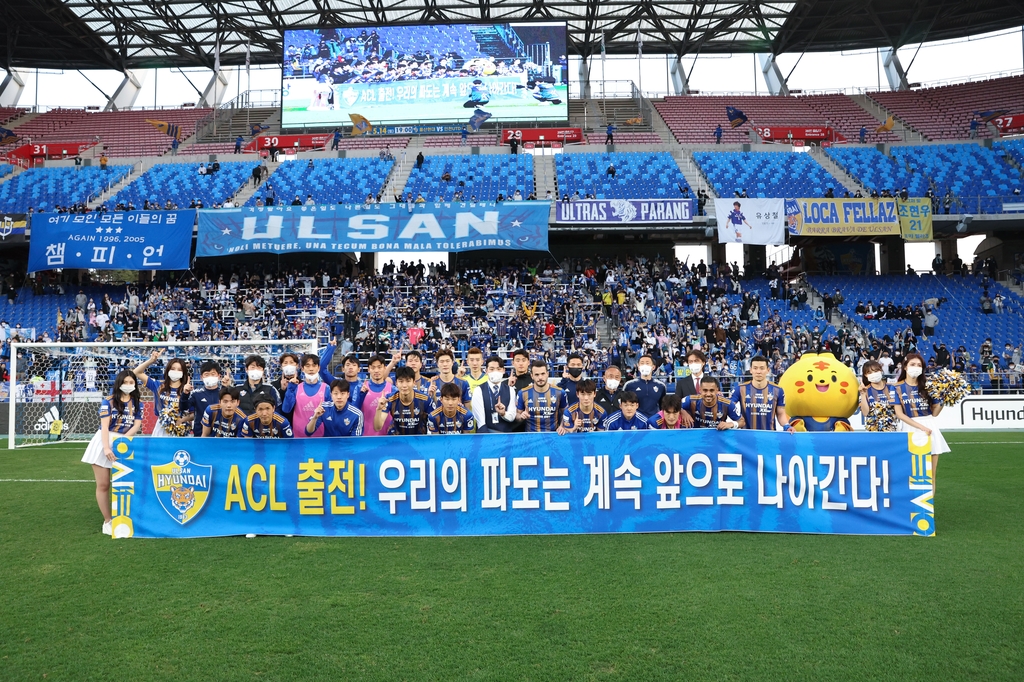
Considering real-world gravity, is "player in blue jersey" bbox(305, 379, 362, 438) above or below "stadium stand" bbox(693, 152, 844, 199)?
below

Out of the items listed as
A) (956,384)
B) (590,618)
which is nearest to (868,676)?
(590,618)

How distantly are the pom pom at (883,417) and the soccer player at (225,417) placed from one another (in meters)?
6.59

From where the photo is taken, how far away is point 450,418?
24.5ft

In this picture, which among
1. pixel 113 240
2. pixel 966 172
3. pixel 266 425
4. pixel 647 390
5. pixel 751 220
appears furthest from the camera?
pixel 966 172

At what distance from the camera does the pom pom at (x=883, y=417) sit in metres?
7.78

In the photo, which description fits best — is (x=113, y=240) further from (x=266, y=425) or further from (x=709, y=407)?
(x=709, y=407)

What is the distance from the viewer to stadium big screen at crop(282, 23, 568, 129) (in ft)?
114

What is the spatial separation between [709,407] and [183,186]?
28.8 m

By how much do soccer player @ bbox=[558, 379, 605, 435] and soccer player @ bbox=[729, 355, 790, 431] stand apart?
1.50 m

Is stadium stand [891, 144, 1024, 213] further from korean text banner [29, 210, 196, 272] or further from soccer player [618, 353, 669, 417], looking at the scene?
korean text banner [29, 210, 196, 272]

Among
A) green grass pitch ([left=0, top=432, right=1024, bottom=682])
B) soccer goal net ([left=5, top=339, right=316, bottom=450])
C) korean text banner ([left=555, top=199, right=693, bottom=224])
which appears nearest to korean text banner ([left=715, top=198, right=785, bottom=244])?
korean text banner ([left=555, top=199, right=693, bottom=224])

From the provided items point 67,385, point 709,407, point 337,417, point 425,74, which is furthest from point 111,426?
point 425,74

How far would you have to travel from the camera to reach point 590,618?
4.88 m

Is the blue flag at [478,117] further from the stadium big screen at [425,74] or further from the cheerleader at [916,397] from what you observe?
the cheerleader at [916,397]
